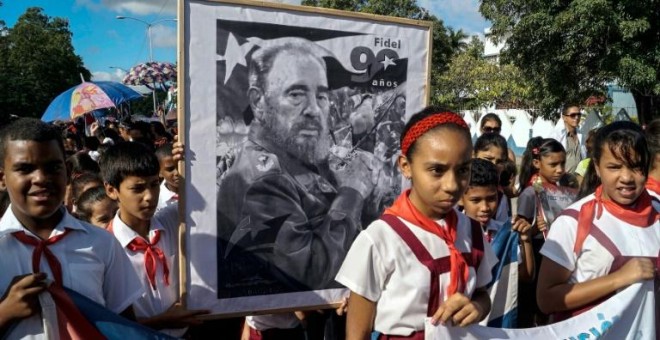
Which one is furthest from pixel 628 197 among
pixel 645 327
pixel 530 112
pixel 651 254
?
pixel 530 112

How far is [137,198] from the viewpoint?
2.82 m

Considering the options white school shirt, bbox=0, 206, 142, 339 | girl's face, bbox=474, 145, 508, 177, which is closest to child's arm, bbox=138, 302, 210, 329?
white school shirt, bbox=0, 206, 142, 339

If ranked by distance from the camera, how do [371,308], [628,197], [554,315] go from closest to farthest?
[371,308], [628,197], [554,315]

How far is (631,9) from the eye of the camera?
14211 millimetres

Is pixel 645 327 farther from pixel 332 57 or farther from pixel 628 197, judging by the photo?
pixel 332 57

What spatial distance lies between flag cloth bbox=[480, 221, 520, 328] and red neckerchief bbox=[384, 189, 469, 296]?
59 centimetres

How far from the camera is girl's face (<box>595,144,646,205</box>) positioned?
2459 millimetres

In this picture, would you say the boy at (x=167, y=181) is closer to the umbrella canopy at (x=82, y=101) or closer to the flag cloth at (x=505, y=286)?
the flag cloth at (x=505, y=286)

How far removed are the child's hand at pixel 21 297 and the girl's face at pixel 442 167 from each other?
1.34 metres

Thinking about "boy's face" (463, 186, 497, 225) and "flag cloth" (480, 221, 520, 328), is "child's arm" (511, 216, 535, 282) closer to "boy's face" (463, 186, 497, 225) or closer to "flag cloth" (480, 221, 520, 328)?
"boy's face" (463, 186, 497, 225)

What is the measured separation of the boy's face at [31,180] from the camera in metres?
2.05

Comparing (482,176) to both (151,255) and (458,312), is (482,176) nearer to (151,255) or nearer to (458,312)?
(458,312)

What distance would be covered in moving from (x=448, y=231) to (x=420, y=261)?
7.6 inches

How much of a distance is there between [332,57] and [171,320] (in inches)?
56.0
